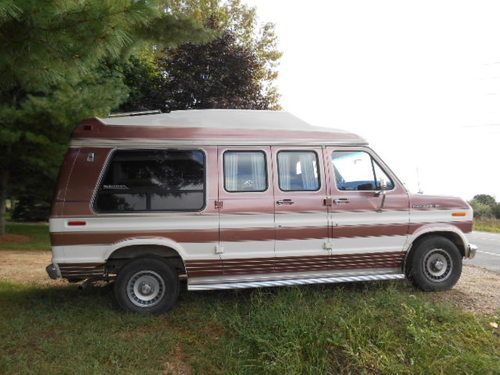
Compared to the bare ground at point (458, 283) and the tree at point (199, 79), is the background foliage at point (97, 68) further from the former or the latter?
the bare ground at point (458, 283)

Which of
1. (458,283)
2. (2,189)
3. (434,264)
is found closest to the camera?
(434,264)

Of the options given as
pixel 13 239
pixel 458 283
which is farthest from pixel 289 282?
pixel 13 239

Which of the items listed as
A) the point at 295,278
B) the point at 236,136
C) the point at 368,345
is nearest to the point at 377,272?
the point at 295,278

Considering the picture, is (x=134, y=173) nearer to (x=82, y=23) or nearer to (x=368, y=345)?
(x=82, y=23)

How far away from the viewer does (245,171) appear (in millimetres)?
6480

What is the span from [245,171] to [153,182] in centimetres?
119

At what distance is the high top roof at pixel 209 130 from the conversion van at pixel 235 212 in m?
0.01

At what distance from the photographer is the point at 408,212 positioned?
270 inches

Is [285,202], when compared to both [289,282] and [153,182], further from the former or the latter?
[153,182]

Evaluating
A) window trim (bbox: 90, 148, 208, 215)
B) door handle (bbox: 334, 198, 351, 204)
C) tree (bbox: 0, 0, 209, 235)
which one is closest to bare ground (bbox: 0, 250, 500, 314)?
door handle (bbox: 334, 198, 351, 204)

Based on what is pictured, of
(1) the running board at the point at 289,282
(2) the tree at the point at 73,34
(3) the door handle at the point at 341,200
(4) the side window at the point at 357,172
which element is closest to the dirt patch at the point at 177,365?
(1) the running board at the point at 289,282

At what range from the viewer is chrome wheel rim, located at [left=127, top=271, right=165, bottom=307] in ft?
19.9

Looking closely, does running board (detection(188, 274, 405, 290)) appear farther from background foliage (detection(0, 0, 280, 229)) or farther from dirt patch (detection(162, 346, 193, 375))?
background foliage (detection(0, 0, 280, 229))

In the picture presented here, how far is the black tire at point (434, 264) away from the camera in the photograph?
6871 millimetres
